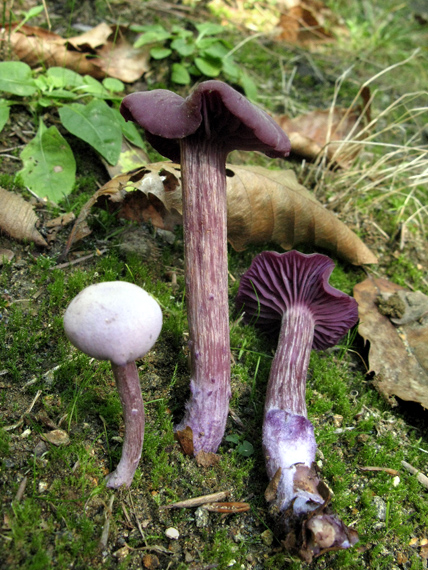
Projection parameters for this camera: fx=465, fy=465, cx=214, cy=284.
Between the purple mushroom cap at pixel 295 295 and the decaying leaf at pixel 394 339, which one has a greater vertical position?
the purple mushroom cap at pixel 295 295

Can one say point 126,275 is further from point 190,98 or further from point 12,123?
point 12,123

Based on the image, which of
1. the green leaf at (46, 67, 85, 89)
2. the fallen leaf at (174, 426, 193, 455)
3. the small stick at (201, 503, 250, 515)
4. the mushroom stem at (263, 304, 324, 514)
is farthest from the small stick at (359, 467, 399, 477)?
the green leaf at (46, 67, 85, 89)

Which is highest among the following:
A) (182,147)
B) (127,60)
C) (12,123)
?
(182,147)

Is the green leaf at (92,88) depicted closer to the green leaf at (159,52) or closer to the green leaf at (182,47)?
the green leaf at (159,52)

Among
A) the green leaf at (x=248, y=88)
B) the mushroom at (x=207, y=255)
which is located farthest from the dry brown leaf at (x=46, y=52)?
the mushroom at (x=207, y=255)

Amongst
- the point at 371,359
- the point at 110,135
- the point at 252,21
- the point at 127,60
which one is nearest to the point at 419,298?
the point at 371,359

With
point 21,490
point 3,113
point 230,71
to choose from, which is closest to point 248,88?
point 230,71

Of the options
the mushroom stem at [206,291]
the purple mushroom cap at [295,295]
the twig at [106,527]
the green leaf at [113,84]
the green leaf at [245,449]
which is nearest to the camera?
the twig at [106,527]
